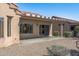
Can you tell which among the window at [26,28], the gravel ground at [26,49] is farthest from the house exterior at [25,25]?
the gravel ground at [26,49]

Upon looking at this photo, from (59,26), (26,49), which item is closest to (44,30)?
(59,26)

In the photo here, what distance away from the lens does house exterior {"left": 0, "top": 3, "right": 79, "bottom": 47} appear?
560 inches

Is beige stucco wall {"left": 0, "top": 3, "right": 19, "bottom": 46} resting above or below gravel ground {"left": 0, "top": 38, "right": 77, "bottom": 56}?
above

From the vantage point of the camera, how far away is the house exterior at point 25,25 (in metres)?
14.2

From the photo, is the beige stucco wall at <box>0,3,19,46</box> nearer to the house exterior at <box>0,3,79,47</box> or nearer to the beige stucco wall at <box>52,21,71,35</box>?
the house exterior at <box>0,3,79,47</box>

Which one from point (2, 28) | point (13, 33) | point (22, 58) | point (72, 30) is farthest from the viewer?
point (72, 30)

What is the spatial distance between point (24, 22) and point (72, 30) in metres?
6.09

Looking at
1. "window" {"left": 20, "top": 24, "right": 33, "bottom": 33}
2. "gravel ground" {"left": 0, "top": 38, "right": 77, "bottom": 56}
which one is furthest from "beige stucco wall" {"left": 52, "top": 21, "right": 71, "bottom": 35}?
"gravel ground" {"left": 0, "top": 38, "right": 77, "bottom": 56}

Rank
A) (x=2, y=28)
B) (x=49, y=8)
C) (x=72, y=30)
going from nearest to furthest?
(x=2, y=28) < (x=49, y=8) < (x=72, y=30)

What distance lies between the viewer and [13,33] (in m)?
15.9

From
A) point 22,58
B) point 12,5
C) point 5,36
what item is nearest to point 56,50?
point 22,58

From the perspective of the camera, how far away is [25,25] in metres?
20.9

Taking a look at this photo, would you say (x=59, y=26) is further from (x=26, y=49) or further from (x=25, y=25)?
(x=26, y=49)

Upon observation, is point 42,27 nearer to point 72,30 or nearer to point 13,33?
point 72,30
